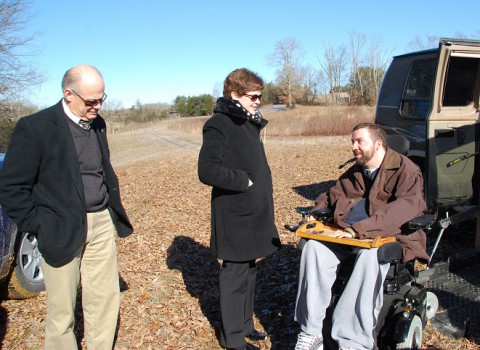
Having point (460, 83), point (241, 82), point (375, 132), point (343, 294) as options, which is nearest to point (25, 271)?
point (241, 82)

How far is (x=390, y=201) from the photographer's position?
3363 millimetres

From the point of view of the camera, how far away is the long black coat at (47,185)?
2.52 metres

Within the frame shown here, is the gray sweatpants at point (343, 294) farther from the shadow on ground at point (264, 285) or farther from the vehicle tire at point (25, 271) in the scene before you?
the vehicle tire at point (25, 271)

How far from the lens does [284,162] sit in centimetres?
1343

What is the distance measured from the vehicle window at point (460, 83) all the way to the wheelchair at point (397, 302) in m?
3.03

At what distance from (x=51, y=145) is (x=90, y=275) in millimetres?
978

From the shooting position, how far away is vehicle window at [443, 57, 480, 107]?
18.0 feet

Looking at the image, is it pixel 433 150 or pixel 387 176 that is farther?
pixel 433 150

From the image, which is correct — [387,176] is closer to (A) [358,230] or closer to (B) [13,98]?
(A) [358,230]

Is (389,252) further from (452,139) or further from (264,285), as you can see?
(452,139)

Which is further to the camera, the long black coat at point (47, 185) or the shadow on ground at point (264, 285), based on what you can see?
the shadow on ground at point (264, 285)

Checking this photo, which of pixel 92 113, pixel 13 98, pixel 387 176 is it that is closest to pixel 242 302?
pixel 387 176

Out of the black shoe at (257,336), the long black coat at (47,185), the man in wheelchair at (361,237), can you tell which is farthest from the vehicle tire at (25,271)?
the man in wheelchair at (361,237)

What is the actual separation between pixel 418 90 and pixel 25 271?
18.2ft
